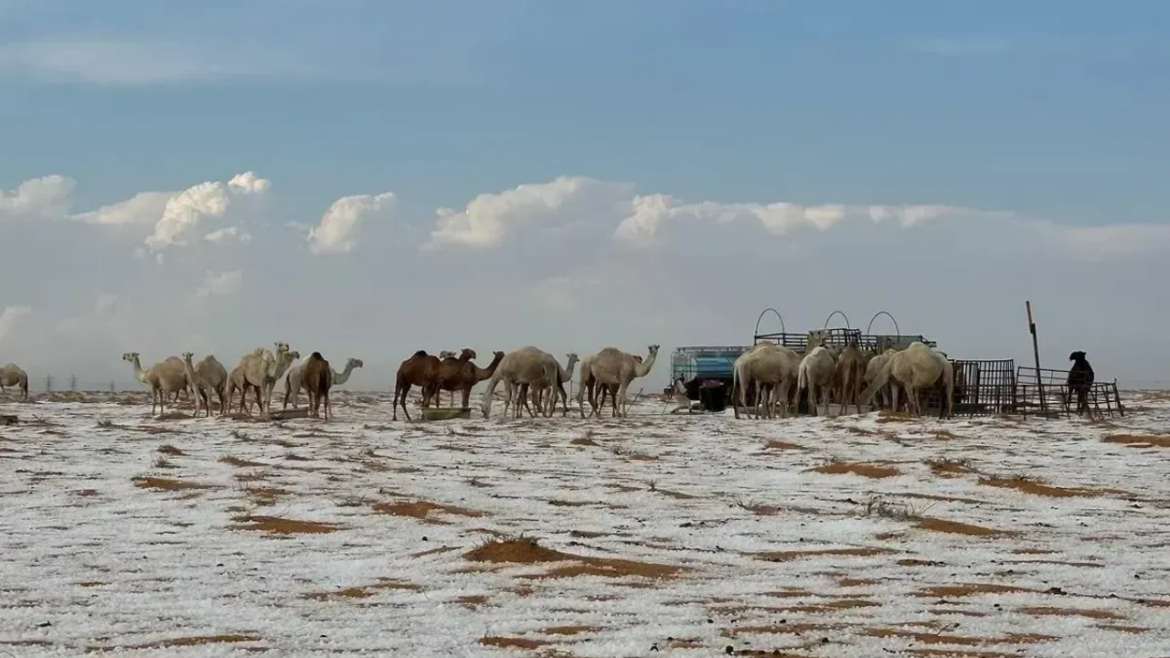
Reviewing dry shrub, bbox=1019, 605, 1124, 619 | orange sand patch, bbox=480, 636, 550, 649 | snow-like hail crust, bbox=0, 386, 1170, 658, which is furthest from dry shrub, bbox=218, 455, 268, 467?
dry shrub, bbox=1019, 605, 1124, 619

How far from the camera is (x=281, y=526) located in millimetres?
12695

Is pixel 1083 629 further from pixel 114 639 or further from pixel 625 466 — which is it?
pixel 625 466

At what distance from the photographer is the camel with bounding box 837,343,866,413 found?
39.6 m

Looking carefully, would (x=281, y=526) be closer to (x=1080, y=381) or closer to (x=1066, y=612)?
(x=1066, y=612)

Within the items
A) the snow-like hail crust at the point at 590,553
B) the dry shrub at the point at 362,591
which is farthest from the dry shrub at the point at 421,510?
the dry shrub at the point at 362,591

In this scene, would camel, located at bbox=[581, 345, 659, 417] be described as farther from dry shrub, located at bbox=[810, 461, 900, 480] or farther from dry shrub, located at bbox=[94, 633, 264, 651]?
dry shrub, located at bbox=[94, 633, 264, 651]

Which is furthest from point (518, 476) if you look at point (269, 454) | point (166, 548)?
point (166, 548)

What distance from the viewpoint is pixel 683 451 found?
74.9ft

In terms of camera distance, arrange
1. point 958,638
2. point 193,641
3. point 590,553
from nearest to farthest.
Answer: point 958,638 < point 193,641 < point 590,553

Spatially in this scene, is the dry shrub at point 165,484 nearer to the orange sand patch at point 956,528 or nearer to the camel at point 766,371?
the orange sand patch at point 956,528

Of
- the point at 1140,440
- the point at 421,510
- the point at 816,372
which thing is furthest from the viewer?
the point at 816,372

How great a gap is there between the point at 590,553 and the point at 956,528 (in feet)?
11.3

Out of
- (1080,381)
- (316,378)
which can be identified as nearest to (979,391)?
(1080,381)

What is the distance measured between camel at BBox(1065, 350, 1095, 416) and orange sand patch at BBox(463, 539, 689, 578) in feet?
90.4
